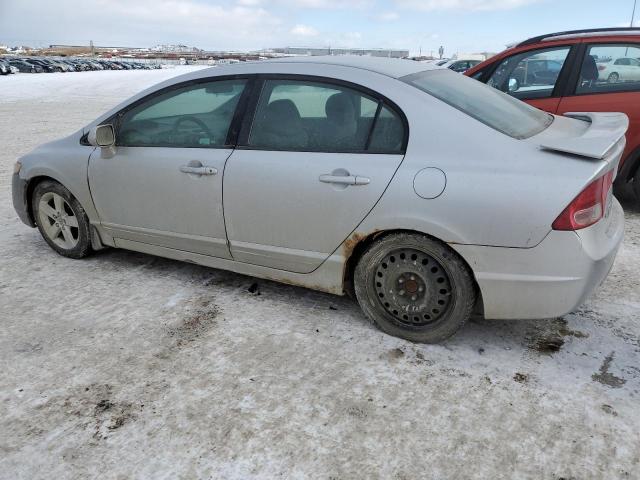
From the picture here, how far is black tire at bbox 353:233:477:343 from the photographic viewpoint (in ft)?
9.27

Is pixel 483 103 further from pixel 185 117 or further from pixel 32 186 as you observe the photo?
pixel 32 186

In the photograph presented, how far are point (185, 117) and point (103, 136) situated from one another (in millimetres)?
583

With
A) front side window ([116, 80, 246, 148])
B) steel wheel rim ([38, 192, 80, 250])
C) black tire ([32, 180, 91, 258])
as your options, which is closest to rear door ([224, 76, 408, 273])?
front side window ([116, 80, 246, 148])

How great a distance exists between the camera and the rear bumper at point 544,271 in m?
2.56

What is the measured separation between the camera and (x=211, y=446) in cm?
227

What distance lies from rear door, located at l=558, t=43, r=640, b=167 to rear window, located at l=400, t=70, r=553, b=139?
2.00m

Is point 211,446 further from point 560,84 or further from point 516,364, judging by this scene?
point 560,84

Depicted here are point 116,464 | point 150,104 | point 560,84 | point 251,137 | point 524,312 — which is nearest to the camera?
point 116,464

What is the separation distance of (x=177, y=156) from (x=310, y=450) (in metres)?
2.14

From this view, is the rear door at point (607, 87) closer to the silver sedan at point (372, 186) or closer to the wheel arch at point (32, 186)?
the silver sedan at point (372, 186)

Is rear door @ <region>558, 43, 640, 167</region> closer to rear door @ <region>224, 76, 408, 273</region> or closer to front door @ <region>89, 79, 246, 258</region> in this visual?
rear door @ <region>224, 76, 408, 273</region>

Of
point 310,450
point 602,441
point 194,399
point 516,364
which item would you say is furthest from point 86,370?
point 602,441

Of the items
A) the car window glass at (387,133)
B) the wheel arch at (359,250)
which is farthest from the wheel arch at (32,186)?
the car window glass at (387,133)

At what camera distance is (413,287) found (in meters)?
2.96
